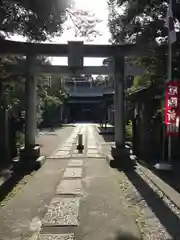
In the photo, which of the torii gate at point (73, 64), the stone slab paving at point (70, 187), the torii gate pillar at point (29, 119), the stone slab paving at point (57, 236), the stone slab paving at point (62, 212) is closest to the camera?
the stone slab paving at point (57, 236)

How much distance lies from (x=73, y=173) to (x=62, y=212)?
15.2 feet

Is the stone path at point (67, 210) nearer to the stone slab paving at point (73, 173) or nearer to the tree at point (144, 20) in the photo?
the stone slab paving at point (73, 173)

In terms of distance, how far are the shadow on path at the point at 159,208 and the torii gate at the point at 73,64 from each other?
3415mm

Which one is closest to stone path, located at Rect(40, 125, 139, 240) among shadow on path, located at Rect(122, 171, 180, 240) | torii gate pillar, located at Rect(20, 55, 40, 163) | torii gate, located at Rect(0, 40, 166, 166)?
shadow on path, located at Rect(122, 171, 180, 240)

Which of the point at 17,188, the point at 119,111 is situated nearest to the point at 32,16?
the point at 17,188

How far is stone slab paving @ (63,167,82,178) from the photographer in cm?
1123

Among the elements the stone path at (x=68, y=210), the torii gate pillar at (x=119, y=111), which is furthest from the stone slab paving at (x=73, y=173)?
the torii gate pillar at (x=119, y=111)

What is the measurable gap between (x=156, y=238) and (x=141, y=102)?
34.5ft

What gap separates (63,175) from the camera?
1143 centimetres

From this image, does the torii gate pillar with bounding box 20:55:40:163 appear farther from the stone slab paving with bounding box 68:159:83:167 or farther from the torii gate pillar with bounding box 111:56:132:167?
the torii gate pillar with bounding box 111:56:132:167

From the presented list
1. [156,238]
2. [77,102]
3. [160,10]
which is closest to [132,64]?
[160,10]

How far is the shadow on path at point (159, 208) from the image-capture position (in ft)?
20.6

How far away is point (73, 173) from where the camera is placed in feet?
38.7

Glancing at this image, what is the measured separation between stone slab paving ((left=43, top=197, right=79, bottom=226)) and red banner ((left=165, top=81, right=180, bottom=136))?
4.26 meters
